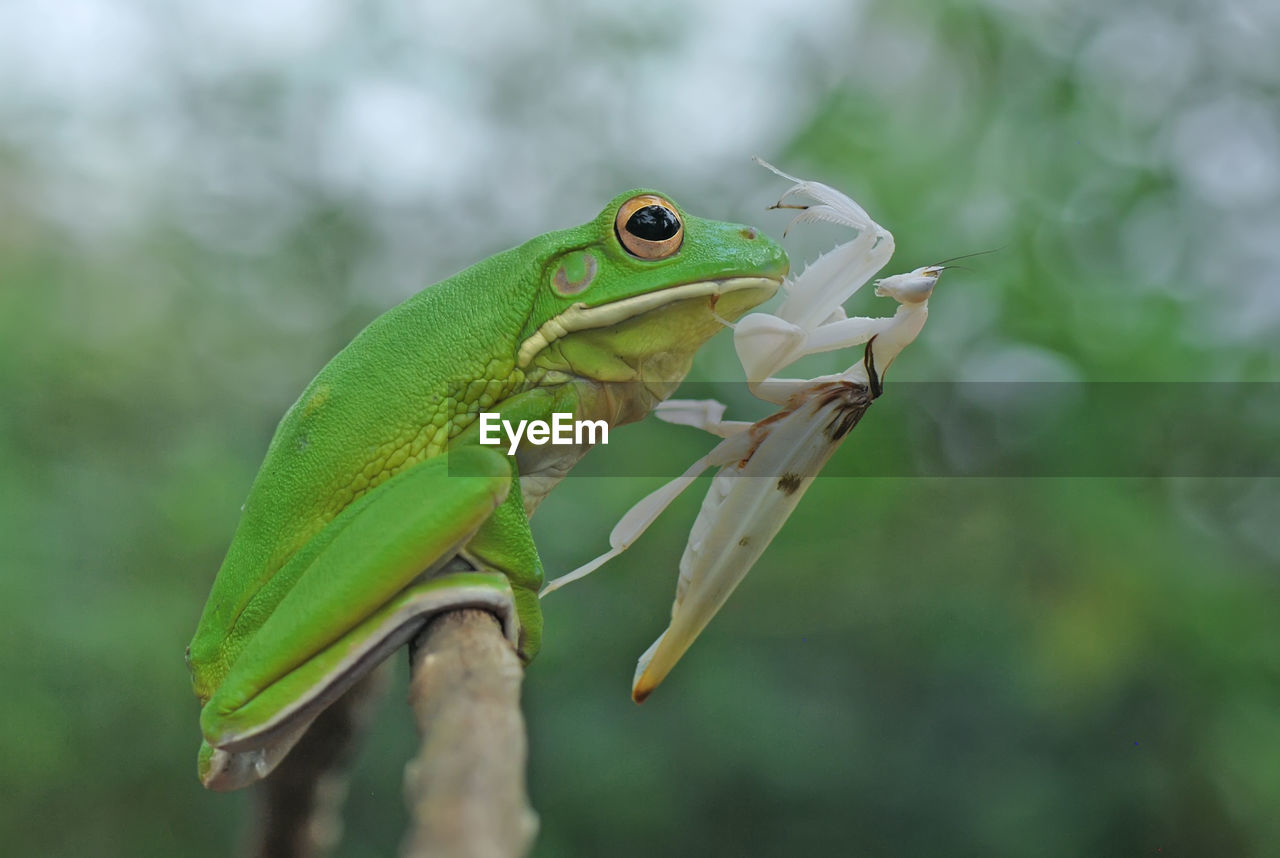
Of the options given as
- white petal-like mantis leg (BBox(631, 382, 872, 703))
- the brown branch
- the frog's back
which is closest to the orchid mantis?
white petal-like mantis leg (BBox(631, 382, 872, 703))

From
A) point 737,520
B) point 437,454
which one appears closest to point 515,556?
point 437,454

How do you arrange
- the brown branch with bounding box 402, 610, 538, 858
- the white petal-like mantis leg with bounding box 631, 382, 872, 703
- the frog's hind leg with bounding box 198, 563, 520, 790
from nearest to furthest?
the brown branch with bounding box 402, 610, 538, 858 < the frog's hind leg with bounding box 198, 563, 520, 790 < the white petal-like mantis leg with bounding box 631, 382, 872, 703

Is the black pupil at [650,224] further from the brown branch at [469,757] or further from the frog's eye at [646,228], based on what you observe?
the brown branch at [469,757]

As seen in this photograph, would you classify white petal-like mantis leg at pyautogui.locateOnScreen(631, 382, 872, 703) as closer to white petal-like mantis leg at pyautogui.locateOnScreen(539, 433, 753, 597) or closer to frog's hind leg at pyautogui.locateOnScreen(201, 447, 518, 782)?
white petal-like mantis leg at pyautogui.locateOnScreen(539, 433, 753, 597)

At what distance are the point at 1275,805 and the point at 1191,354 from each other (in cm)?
144

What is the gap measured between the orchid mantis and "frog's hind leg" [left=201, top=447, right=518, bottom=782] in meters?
0.23

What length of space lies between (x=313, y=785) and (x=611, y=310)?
2.59ft

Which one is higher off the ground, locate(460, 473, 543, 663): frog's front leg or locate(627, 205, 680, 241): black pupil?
locate(627, 205, 680, 241): black pupil

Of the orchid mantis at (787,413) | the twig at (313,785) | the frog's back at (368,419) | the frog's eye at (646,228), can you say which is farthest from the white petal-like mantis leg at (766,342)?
the twig at (313,785)

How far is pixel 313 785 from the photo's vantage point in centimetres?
142

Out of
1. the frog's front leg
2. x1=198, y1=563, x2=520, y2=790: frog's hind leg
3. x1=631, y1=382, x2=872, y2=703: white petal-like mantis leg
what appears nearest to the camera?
x1=198, y1=563, x2=520, y2=790: frog's hind leg

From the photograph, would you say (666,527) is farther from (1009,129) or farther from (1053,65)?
(1053,65)

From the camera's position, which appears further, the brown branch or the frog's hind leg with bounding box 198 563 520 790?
the frog's hind leg with bounding box 198 563 520 790

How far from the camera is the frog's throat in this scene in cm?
134
